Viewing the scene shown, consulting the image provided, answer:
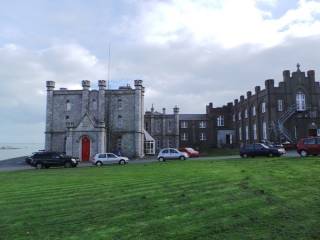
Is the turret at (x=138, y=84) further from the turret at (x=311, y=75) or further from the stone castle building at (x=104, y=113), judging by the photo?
the turret at (x=311, y=75)

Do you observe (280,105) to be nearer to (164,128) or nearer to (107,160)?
(164,128)

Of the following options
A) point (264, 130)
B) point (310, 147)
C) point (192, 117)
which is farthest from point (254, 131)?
point (310, 147)

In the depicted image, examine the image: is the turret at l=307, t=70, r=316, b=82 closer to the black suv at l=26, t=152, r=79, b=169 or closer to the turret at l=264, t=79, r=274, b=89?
the turret at l=264, t=79, r=274, b=89

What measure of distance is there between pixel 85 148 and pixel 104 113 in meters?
7.72

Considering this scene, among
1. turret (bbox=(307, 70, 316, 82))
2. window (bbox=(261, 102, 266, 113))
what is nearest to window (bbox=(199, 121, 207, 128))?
window (bbox=(261, 102, 266, 113))

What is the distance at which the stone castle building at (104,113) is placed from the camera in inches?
2314

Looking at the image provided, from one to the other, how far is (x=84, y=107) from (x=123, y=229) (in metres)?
52.0

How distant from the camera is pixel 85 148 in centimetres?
5378

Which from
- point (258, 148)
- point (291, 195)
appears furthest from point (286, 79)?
point (291, 195)

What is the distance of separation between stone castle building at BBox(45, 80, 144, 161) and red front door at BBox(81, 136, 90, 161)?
4752 mm

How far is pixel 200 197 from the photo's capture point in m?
12.4

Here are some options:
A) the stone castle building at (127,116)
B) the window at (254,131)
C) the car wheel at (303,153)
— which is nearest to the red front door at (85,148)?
the stone castle building at (127,116)

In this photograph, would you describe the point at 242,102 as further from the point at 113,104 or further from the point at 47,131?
the point at 47,131

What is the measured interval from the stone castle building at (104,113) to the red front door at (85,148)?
4752 mm
